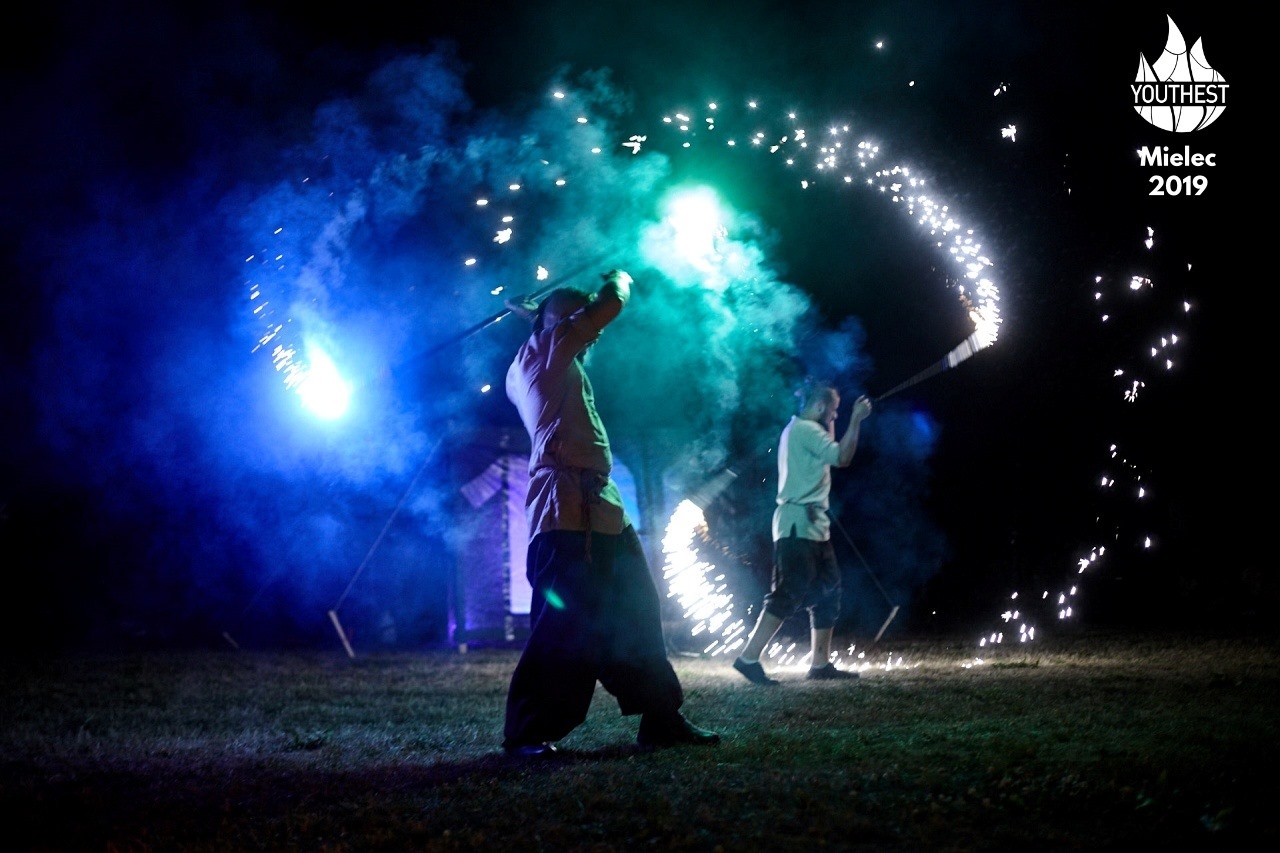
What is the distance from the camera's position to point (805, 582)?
728 cm

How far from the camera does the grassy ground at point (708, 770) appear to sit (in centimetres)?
307

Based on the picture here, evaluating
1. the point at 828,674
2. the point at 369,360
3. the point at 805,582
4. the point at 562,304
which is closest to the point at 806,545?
the point at 805,582

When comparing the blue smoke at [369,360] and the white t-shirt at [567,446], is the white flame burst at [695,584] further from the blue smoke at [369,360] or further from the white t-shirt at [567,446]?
the white t-shirt at [567,446]

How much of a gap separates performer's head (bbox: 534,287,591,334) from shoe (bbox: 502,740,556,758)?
73.0 inches

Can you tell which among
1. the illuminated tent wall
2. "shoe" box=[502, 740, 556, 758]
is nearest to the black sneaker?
"shoe" box=[502, 740, 556, 758]

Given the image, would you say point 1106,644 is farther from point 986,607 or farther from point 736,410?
point 736,410

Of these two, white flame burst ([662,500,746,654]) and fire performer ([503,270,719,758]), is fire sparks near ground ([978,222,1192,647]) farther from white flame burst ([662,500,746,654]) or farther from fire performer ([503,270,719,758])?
fire performer ([503,270,719,758])

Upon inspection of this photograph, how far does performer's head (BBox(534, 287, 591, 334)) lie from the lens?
4684 mm

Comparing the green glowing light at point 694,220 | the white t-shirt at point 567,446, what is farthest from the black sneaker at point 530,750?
the green glowing light at point 694,220

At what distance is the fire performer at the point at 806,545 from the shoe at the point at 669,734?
2685mm

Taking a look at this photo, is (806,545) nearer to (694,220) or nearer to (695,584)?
(695,584)

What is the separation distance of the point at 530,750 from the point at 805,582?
3.40 meters

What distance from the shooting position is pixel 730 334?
10781 millimetres

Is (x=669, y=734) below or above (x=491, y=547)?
below
